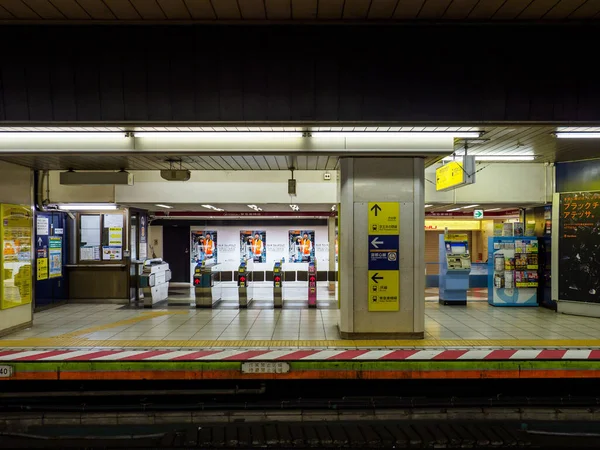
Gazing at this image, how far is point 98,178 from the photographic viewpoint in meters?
6.13

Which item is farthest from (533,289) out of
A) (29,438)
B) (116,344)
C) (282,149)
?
(29,438)

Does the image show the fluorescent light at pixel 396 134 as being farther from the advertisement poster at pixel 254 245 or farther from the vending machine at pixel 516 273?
the advertisement poster at pixel 254 245

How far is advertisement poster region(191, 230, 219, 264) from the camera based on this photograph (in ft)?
46.7

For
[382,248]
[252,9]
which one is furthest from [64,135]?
[382,248]

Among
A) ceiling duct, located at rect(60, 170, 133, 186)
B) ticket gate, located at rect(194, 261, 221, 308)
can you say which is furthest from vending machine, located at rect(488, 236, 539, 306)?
ceiling duct, located at rect(60, 170, 133, 186)

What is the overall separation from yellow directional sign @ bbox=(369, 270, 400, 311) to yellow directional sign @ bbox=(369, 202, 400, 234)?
0.54 m

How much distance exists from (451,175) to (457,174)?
0.20 metres

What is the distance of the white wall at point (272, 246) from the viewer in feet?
45.9

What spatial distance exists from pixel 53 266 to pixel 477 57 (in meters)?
9.04

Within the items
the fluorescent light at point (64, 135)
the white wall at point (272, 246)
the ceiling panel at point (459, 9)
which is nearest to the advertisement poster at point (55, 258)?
the fluorescent light at point (64, 135)

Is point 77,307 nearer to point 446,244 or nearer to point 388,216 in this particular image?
point 388,216

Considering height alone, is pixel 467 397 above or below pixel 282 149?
below

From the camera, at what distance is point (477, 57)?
387cm

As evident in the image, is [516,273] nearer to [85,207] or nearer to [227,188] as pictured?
[227,188]
